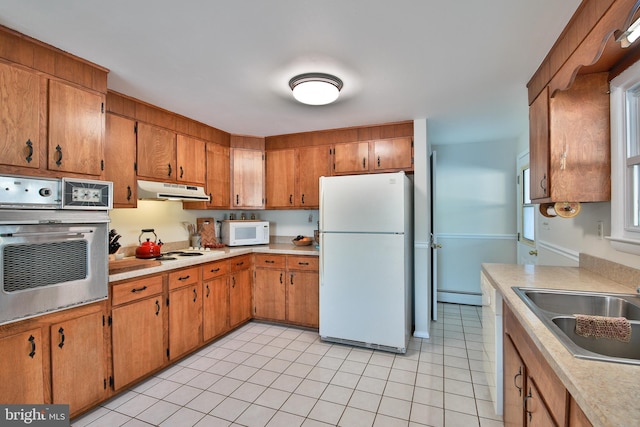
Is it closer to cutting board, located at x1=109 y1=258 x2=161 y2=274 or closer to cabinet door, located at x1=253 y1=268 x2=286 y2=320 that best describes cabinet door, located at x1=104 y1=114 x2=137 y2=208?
cutting board, located at x1=109 y1=258 x2=161 y2=274

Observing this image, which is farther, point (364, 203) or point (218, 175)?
point (218, 175)

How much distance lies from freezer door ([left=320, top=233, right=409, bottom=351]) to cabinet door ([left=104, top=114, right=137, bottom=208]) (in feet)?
5.90

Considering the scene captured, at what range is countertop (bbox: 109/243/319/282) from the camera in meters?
2.24

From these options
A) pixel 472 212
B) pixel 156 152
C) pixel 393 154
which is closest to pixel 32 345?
pixel 156 152

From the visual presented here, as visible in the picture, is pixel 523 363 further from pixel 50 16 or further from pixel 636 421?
pixel 50 16

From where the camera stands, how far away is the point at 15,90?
167 cm

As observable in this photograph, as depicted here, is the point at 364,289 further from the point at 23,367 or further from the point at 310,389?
the point at 23,367

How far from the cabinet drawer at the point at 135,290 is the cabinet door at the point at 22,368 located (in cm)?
46

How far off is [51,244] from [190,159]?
1.63 metres

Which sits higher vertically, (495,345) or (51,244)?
(51,244)

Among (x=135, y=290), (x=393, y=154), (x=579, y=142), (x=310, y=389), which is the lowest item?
(x=310, y=389)

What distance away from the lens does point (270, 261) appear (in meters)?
3.55

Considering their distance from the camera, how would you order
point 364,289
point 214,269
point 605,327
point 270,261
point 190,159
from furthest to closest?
point 270,261
point 190,159
point 214,269
point 364,289
point 605,327

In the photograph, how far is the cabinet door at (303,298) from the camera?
3373 mm
